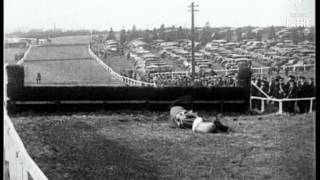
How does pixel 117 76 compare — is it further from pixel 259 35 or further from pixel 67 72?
pixel 259 35

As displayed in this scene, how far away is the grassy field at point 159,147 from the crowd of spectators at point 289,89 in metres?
0.15

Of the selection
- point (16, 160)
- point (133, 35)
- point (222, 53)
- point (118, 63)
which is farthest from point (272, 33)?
point (16, 160)

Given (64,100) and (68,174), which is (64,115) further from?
(68,174)

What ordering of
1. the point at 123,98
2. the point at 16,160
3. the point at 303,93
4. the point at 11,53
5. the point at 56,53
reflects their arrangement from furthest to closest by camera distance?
1. the point at 303,93
2. the point at 123,98
3. the point at 56,53
4. the point at 11,53
5. the point at 16,160

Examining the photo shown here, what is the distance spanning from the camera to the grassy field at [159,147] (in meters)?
2.54

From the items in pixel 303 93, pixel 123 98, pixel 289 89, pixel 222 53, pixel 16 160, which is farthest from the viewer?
pixel 289 89

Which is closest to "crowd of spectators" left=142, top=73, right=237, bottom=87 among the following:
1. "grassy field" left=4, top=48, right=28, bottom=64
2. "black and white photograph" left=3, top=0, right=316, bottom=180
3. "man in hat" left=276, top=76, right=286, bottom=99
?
"black and white photograph" left=3, top=0, right=316, bottom=180

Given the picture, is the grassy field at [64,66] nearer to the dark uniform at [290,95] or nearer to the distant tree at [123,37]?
the distant tree at [123,37]

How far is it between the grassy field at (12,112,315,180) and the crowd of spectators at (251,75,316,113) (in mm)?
151

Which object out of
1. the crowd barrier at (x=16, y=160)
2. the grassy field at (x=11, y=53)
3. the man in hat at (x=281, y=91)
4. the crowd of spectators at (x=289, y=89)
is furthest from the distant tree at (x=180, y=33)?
the crowd barrier at (x=16, y=160)

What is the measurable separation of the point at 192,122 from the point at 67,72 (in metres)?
0.85

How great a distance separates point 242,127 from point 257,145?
0.14 metres

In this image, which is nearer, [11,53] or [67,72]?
[11,53]

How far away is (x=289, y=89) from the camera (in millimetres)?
3158
